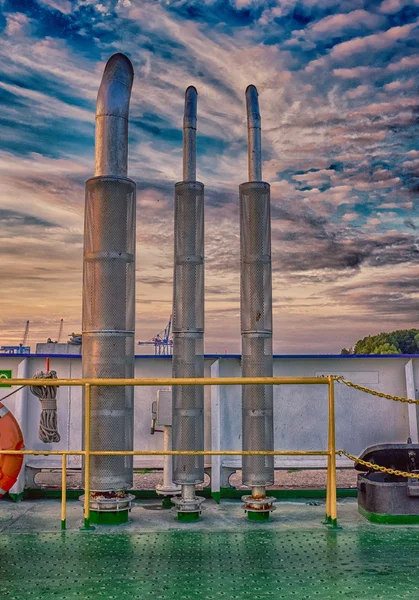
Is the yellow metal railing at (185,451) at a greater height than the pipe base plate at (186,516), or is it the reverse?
the yellow metal railing at (185,451)

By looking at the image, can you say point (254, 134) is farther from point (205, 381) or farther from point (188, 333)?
point (205, 381)

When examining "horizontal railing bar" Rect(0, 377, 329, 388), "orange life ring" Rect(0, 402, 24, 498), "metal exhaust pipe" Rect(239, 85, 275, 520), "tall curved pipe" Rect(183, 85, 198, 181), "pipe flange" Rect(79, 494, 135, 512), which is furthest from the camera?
"orange life ring" Rect(0, 402, 24, 498)

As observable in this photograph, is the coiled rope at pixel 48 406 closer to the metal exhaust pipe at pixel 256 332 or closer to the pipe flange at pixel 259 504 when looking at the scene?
the metal exhaust pipe at pixel 256 332

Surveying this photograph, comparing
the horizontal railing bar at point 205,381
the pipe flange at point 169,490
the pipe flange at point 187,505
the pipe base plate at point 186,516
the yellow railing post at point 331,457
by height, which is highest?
the horizontal railing bar at point 205,381

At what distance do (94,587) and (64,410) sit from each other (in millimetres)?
3941

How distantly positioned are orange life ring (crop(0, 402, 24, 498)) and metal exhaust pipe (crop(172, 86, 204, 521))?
201cm

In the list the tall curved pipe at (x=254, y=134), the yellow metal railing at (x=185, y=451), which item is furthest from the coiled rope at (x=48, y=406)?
the tall curved pipe at (x=254, y=134)

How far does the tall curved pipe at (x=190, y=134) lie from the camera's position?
6.50 meters

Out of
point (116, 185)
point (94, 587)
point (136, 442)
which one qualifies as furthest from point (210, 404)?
point (94, 587)

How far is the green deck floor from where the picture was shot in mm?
4023

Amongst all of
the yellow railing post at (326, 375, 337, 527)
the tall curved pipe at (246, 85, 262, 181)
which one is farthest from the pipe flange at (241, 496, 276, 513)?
the tall curved pipe at (246, 85, 262, 181)

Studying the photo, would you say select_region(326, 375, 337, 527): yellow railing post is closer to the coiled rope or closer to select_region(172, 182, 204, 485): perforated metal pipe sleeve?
select_region(172, 182, 204, 485): perforated metal pipe sleeve

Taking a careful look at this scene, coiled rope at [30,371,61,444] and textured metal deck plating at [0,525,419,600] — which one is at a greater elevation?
coiled rope at [30,371,61,444]

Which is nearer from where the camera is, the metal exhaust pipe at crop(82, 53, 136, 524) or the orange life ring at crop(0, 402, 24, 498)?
the metal exhaust pipe at crop(82, 53, 136, 524)
